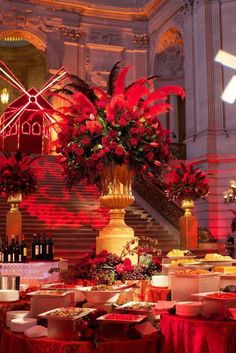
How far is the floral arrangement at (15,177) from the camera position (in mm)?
10227

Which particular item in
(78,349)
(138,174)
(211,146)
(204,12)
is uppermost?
(204,12)

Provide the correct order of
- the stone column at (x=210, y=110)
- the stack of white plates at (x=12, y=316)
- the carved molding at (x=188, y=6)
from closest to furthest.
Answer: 1. the stack of white plates at (x=12, y=316)
2. the stone column at (x=210, y=110)
3. the carved molding at (x=188, y=6)

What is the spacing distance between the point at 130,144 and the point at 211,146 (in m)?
12.5

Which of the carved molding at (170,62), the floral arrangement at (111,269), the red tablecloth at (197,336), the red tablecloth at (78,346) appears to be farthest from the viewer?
the carved molding at (170,62)

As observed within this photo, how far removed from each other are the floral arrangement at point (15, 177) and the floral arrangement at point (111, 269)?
5648 millimetres

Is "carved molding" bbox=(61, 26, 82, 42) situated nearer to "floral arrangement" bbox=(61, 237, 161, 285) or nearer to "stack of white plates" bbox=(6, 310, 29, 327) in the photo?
"floral arrangement" bbox=(61, 237, 161, 285)

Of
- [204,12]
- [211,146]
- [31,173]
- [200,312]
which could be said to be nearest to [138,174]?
[200,312]

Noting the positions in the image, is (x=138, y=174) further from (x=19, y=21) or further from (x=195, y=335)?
(x=19, y=21)

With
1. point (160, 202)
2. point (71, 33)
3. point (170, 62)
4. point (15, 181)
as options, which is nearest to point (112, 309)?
point (15, 181)

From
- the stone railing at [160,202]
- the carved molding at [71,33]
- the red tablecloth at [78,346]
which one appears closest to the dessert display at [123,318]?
the red tablecloth at [78,346]

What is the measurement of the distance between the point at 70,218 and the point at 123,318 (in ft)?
33.6

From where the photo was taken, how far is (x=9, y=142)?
22.6 metres

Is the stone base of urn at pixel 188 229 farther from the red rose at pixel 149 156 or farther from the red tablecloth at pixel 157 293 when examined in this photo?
the red tablecloth at pixel 157 293

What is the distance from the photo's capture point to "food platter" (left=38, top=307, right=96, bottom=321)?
2.71 m
